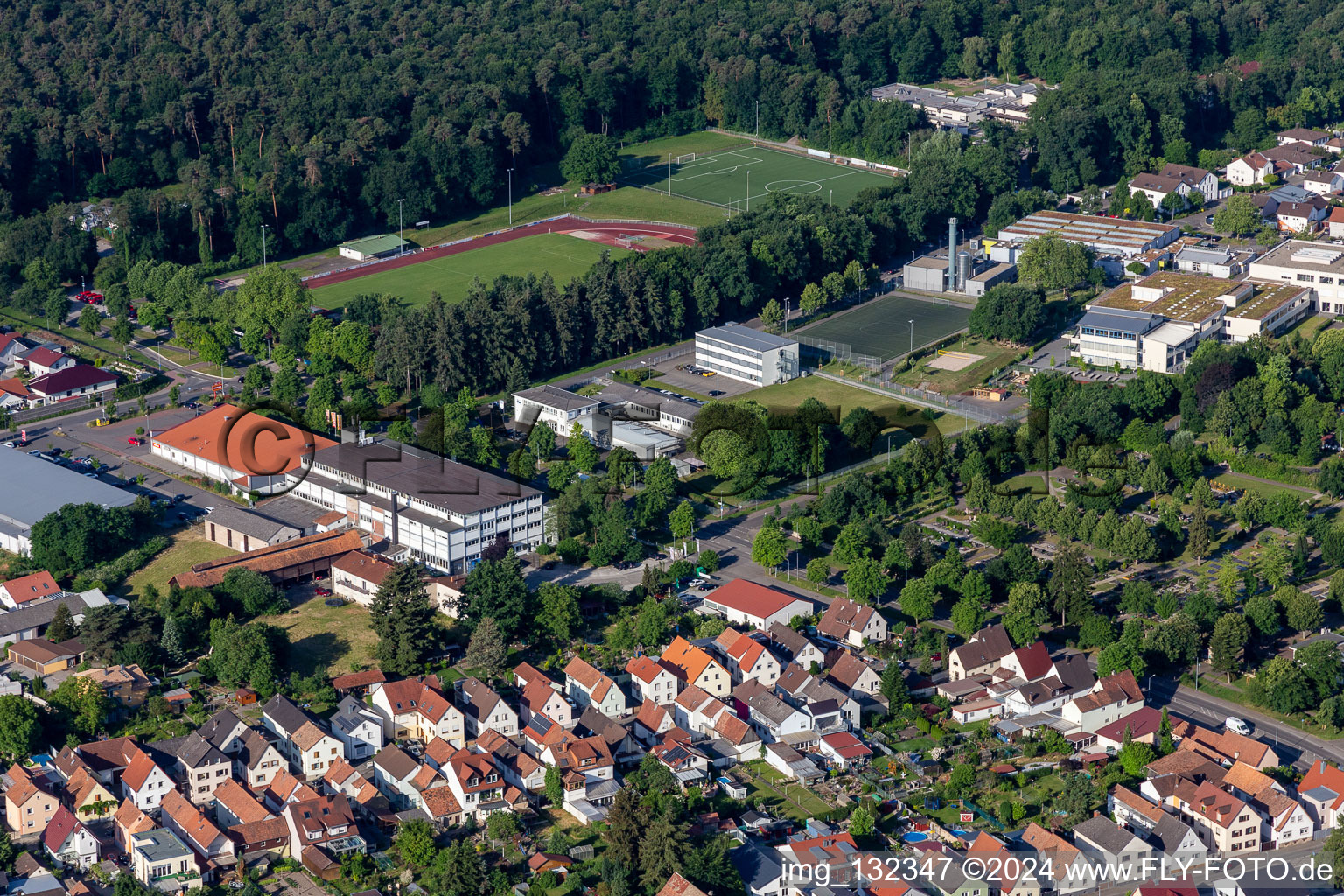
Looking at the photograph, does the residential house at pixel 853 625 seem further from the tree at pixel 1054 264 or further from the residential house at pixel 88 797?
the tree at pixel 1054 264

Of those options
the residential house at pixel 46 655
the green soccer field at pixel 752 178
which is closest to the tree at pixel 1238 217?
the green soccer field at pixel 752 178

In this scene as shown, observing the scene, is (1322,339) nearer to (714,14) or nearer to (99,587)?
(99,587)

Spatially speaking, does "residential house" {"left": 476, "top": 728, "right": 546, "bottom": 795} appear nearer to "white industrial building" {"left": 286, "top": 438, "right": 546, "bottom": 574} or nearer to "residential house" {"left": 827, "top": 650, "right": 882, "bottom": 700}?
"residential house" {"left": 827, "top": 650, "right": 882, "bottom": 700}

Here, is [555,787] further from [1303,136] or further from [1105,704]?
[1303,136]

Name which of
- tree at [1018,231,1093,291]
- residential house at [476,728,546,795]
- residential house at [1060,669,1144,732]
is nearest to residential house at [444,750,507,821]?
residential house at [476,728,546,795]

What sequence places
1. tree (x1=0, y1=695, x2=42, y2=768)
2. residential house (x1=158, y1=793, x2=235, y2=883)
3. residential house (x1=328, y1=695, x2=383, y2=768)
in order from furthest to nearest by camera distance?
1. residential house (x1=328, y1=695, x2=383, y2=768)
2. tree (x1=0, y1=695, x2=42, y2=768)
3. residential house (x1=158, y1=793, x2=235, y2=883)

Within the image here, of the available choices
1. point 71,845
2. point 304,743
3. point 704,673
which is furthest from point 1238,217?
point 71,845
